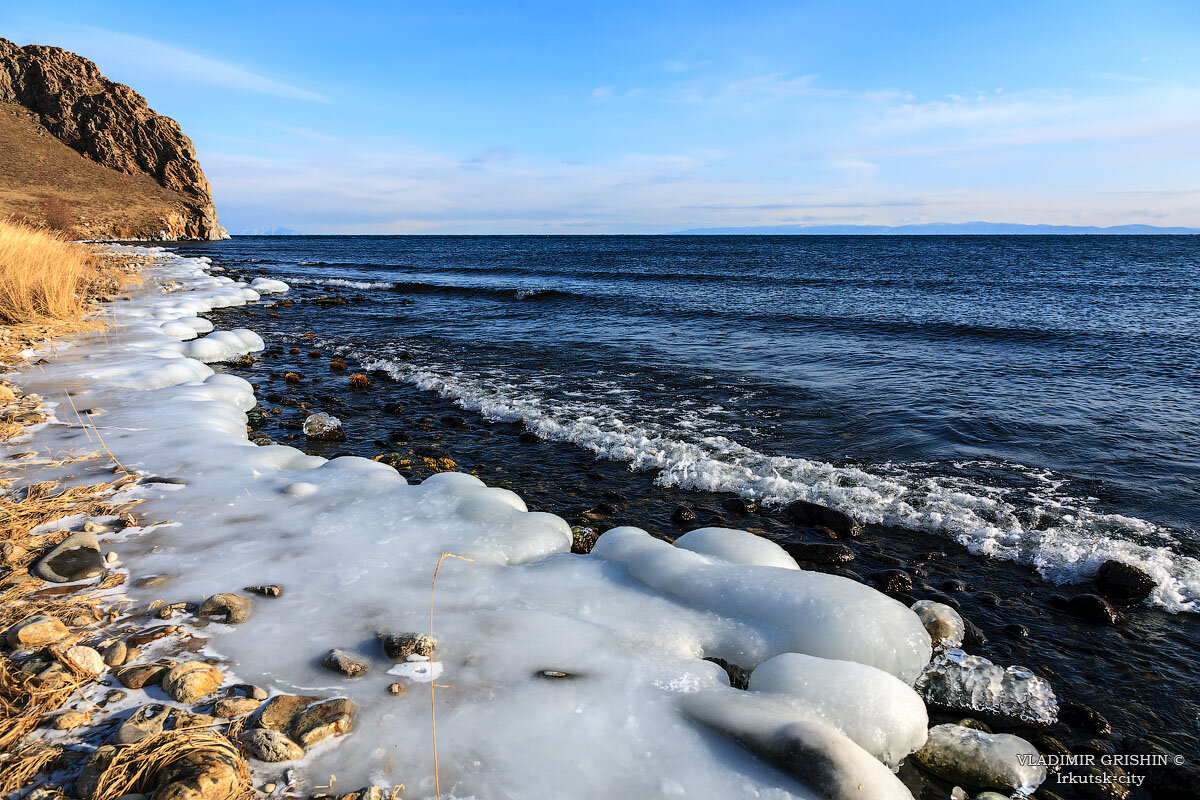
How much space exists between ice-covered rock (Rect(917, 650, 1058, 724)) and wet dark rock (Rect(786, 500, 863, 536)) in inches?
79.5

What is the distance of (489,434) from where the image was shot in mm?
8305

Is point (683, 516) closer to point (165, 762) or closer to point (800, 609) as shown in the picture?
point (800, 609)

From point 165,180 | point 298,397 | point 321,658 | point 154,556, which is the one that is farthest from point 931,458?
point 165,180

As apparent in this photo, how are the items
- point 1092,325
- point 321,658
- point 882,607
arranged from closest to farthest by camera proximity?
point 321,658 → point 882,607 → point 1092,325

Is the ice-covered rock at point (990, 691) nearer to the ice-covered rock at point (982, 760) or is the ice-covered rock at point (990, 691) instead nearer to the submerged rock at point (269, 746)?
the ice-covered rock at point (982, 760)

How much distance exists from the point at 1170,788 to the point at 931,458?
4.69m

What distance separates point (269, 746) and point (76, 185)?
95500 mm

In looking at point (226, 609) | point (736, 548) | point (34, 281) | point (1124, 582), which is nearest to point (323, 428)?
point (226, 609)

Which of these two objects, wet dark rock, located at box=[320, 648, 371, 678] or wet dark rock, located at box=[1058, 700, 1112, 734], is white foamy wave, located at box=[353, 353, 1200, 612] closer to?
wet dark rock, located at box=[1058, 700, 1112, 734]

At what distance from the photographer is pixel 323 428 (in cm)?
786

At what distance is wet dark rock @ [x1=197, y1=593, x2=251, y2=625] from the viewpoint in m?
3.08

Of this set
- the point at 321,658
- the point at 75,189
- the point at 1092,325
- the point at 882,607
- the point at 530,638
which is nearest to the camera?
the point at 321,658

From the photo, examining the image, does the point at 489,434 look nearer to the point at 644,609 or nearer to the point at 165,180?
the point at 644,609

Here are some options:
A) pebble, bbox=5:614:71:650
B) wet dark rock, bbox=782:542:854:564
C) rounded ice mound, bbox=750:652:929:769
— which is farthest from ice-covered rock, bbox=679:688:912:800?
pebble, bbox=5:614:71:650
